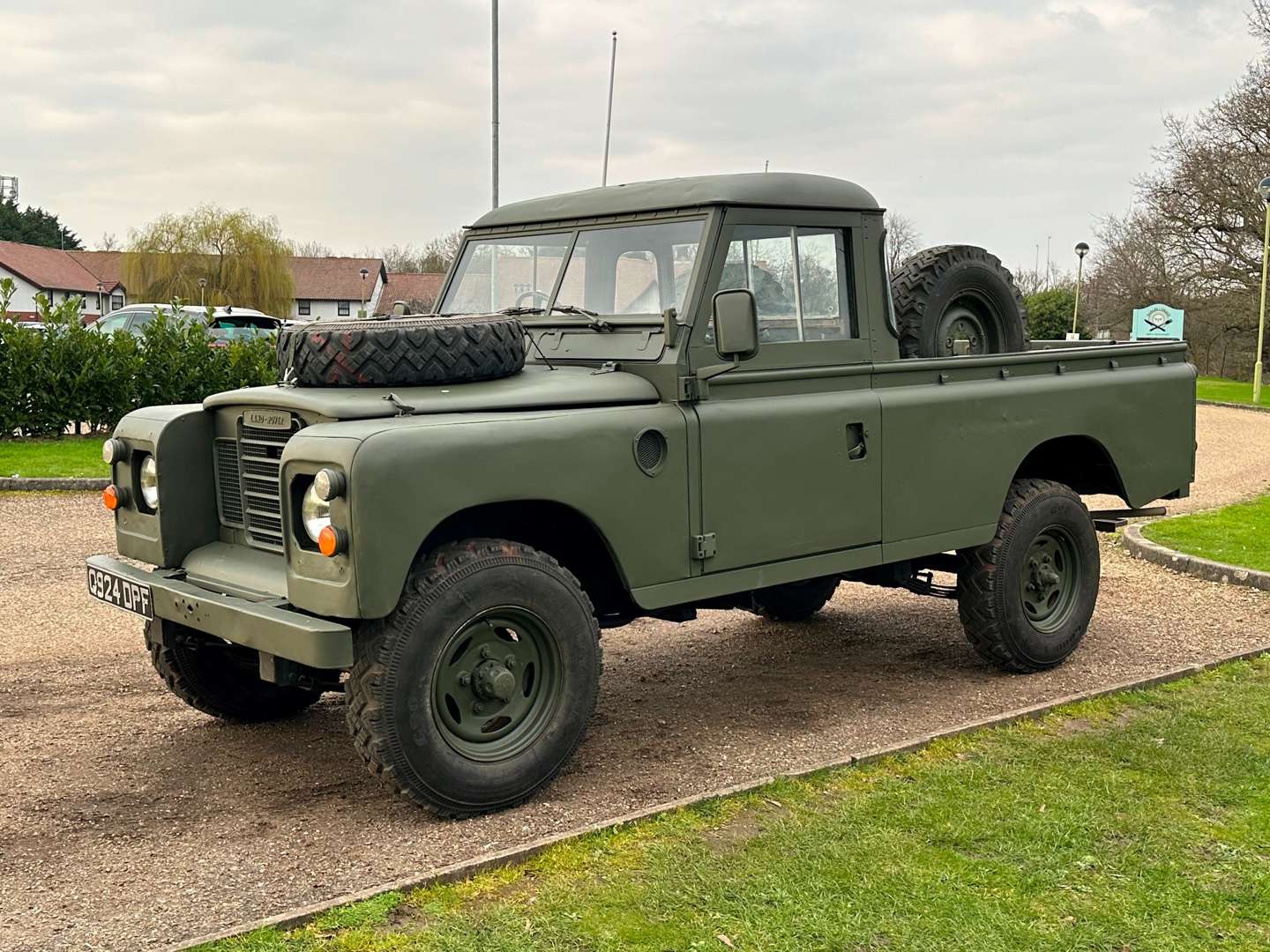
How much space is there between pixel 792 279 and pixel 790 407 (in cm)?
61

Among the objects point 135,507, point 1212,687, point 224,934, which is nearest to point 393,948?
point 224,934

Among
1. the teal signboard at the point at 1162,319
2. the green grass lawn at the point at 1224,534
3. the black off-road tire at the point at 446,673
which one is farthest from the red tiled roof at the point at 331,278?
the black off-road tire at the point at 446,673

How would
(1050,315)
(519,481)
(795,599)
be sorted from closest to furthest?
(519,481), (795,599), (1050,315)

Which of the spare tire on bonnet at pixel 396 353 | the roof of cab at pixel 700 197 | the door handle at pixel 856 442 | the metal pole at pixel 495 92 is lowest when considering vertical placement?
the door handle at pixel 856 442

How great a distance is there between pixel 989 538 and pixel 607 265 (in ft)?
7.67

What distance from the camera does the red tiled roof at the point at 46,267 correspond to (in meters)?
66.6

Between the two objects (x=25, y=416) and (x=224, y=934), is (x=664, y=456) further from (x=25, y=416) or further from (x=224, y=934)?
(x=25, y=416)

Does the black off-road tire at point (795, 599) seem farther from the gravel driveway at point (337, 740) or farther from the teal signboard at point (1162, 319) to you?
the teal signboard at point (1162, 319)

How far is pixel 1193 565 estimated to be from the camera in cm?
967

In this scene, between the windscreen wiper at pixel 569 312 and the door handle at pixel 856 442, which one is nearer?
the windscreen wiper at pixel 569 312

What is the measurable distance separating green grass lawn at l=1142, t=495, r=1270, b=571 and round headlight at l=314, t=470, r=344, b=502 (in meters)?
7.41

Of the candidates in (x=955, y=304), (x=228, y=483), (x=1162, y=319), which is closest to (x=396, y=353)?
(x=228, y=483)

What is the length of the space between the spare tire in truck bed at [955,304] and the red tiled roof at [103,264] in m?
75.1

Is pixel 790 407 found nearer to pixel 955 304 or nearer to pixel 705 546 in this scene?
pixel 705 546
